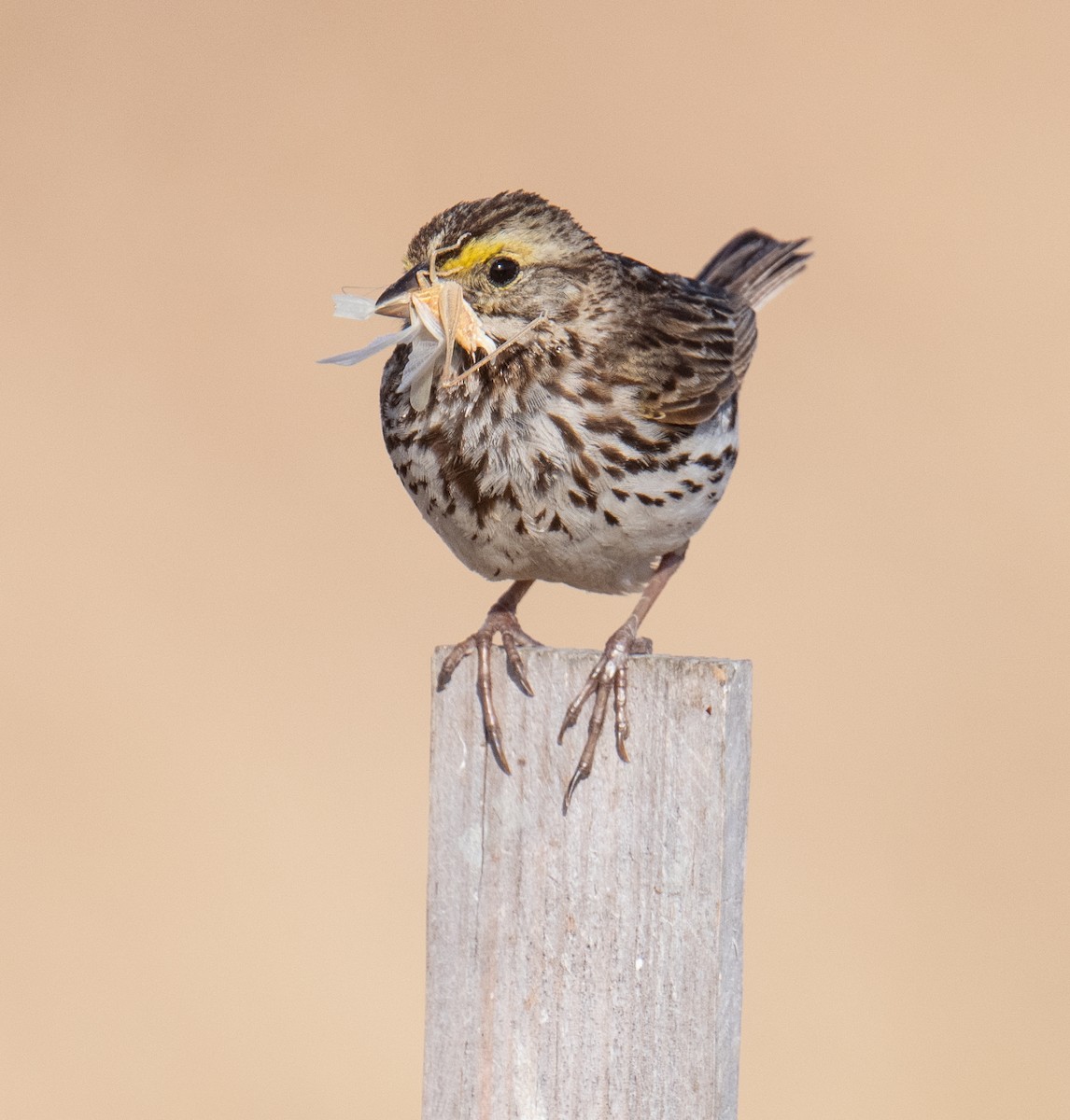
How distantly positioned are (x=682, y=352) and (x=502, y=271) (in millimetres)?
610

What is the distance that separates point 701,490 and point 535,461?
486 millimetres

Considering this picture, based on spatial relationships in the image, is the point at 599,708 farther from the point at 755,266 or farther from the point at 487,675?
the point at 755,266

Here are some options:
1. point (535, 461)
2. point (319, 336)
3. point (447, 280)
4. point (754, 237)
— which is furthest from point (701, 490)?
point (319, 336)

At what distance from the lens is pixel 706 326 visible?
451 cm

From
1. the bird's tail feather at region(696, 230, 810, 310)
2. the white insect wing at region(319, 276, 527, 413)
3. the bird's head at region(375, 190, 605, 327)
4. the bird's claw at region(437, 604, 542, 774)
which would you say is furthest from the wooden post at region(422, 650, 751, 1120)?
the bird's tail feather at region(696, 230, 810, 310)

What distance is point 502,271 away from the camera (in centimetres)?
374

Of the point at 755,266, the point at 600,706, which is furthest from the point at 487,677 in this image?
the point at 755,266

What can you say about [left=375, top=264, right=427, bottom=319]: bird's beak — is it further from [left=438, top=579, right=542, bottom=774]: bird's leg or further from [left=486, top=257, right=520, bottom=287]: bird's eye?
[left=438, top=579, right=542, bottom=774]: bird's leg

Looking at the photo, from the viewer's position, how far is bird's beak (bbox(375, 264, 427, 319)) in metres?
3.55

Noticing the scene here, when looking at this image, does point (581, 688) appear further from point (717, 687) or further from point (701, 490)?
point (701, 490)

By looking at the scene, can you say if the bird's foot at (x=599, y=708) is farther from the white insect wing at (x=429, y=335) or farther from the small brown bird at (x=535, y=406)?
the white insect wing at (x=429, y=335)

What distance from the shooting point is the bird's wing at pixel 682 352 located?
3.96 metres

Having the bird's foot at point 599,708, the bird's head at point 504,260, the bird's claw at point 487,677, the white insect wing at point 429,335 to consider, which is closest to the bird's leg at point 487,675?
the bird's claw at point 487,677

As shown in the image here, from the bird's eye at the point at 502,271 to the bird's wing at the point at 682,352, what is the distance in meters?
0.38
